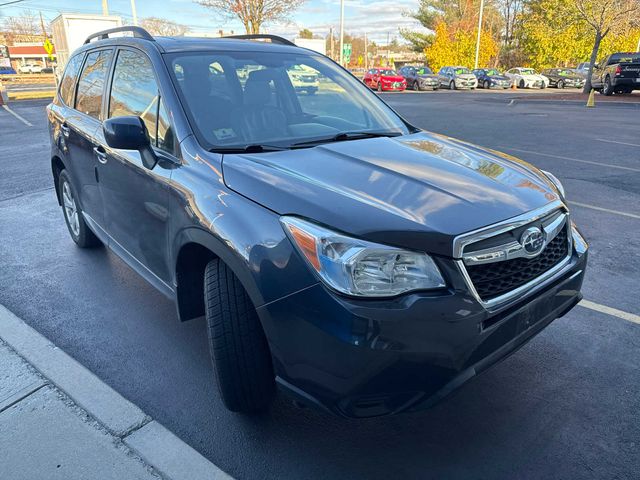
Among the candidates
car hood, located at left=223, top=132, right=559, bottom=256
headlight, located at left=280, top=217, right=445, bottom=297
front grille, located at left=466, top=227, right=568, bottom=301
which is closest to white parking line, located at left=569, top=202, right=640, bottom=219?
car hood, located at left=223, top=132, right=559, bottom=256

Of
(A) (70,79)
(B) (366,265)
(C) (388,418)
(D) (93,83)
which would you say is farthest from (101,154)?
(C) (388,418)

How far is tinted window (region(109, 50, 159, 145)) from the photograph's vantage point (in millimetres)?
3016

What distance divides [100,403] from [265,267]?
1.38 m

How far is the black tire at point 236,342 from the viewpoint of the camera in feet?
7.47

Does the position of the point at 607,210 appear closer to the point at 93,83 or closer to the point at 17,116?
the point at 93,83

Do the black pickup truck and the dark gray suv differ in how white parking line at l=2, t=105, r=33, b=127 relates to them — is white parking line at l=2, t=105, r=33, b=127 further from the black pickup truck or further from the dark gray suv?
the black pickup truck

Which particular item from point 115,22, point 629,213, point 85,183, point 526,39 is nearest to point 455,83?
point 526,39

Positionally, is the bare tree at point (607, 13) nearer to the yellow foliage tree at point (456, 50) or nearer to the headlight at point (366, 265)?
the headlight at point (366, 265)

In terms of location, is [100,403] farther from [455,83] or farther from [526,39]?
[526,39]

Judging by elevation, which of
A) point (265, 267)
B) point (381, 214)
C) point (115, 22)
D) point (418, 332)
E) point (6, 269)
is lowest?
point (6, 269)

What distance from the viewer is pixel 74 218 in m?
4.90

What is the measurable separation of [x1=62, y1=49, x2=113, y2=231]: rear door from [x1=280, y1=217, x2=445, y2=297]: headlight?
238cm

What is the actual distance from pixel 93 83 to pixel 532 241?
3469 millimetres

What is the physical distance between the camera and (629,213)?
583 cm
